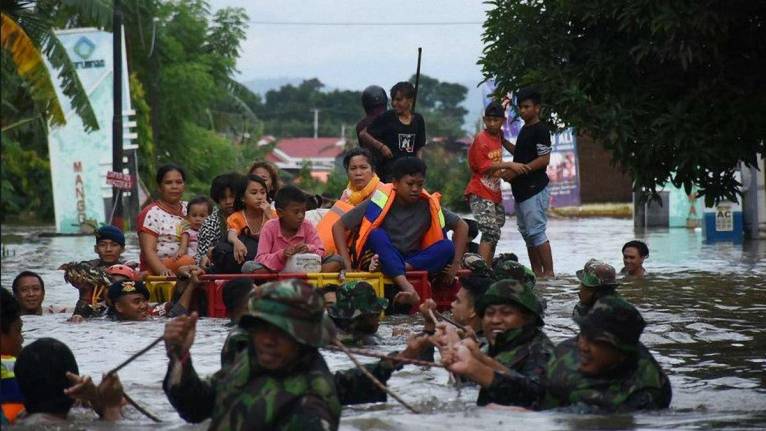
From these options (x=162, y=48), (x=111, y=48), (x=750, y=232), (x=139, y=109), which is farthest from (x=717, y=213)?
(x=162, y=48)

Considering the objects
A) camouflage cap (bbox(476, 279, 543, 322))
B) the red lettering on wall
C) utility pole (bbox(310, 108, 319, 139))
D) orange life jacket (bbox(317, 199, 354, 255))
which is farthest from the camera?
utility pole (bbox(310, 108, 319, 139))

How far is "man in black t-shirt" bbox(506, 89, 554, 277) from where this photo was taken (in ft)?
51.7

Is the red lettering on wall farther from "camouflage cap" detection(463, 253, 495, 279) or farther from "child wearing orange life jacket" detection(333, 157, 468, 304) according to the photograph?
"camouflage cap" detection(463, 253, 495, 279)

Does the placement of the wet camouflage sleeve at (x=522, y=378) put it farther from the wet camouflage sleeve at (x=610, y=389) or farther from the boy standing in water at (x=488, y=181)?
the boy standing in water at (x=488, y=181)

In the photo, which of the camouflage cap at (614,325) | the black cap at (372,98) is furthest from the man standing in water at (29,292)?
the camouflage cap at (614,325)

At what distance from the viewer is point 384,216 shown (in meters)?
13.3

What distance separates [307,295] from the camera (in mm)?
5840

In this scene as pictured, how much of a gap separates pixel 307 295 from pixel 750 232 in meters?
21.2

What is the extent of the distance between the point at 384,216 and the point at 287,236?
2.86 ft

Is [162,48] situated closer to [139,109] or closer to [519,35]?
[139,109]

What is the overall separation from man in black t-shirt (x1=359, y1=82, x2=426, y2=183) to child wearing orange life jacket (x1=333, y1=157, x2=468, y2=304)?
188 cm

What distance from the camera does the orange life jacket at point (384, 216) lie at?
13.2 m

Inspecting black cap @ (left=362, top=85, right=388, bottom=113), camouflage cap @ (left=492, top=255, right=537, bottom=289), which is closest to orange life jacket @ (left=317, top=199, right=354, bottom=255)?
black cap @ (left=362, top=85, right=388, bottom=113)

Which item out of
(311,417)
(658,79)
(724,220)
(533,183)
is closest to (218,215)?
(533,183)
